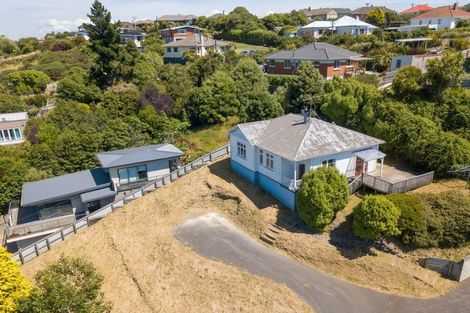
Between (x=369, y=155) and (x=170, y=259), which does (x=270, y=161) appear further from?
(x=170, y=259)

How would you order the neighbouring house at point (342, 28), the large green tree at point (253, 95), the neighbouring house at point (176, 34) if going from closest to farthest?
the large green tree at point (253, 95), the neighbouring house at point (342, 28), the neighbouring house at point (176, 34)

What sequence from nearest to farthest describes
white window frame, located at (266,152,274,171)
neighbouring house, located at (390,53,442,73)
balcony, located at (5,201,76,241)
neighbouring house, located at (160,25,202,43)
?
white window frame, located at (266,152,274,171), balcony, located at (5,201,76,241), neighbouring house, located at (390,53,442,73), neighbouring house, located at (160,25,202,43)

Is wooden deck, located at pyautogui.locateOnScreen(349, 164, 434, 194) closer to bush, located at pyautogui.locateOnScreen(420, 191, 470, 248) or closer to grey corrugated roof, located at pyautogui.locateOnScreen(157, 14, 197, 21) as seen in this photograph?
bush, located at pyautogui.locateOnScreen(420, 191, 470, 248)

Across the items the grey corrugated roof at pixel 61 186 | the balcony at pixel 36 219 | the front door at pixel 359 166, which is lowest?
the balcony at pixel 36 219

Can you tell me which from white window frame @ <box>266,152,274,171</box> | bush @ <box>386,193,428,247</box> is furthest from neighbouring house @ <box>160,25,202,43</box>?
bush @ <box>386,193,428,247</box>

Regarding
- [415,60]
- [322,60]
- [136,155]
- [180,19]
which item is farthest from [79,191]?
[180,19]

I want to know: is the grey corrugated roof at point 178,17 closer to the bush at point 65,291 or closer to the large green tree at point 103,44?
the large green tree at point 103,44

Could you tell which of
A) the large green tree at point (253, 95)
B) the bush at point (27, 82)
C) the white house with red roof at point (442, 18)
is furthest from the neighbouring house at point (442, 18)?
the bush at point (27, 82)
